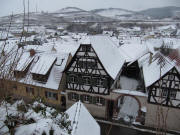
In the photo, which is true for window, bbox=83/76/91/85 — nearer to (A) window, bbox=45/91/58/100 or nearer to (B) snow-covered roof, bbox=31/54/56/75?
(A) window, bbox=45/91/58/100

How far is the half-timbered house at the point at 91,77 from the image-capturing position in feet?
53.4

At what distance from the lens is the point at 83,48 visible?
53.3 ft

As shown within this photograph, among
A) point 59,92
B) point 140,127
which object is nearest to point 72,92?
point 59,92

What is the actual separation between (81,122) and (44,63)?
1115 centimetres

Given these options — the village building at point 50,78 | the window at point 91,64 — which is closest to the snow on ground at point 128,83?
the window at point 91,64

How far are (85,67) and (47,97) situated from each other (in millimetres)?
6514

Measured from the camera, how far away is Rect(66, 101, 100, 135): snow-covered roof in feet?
30.4

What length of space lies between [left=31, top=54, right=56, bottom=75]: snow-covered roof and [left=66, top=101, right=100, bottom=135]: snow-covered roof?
27.7 feet

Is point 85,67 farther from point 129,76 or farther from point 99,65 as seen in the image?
point 129,76

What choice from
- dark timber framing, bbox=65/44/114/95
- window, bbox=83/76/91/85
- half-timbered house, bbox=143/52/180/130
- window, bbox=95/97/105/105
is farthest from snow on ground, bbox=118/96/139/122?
window, bbox=83/76/91/85

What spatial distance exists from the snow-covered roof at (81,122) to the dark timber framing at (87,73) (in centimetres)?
553

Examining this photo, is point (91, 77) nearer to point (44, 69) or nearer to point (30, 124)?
point (44, 69)

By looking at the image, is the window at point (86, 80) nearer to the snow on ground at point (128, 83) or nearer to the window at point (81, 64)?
the window at point (81, 64)

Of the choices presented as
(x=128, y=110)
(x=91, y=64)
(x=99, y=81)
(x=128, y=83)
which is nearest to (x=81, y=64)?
(x=91, y=64)
